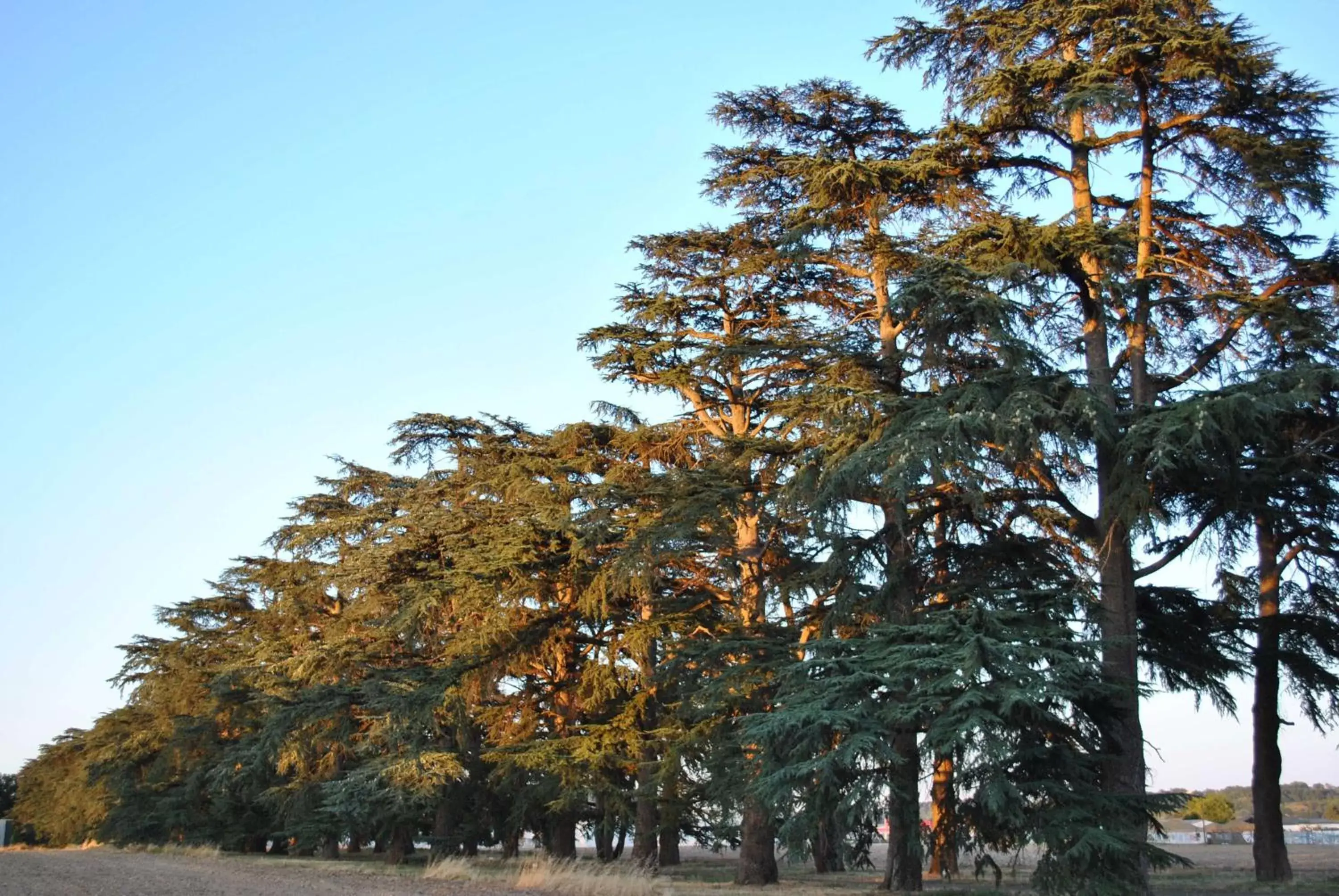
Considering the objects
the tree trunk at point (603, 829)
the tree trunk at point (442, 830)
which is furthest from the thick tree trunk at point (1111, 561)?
the tree trunk at point (442, 830)

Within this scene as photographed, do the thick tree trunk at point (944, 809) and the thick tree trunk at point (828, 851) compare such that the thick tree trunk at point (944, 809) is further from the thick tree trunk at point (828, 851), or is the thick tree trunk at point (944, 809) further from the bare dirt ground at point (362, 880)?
the thick tree trunk at point (828, 851)

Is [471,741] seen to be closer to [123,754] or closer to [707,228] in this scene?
[707,228]

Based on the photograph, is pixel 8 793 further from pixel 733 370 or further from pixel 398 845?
pixel 733 370

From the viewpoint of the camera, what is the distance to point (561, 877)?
18203 mm

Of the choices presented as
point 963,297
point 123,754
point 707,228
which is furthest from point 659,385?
point 123,754

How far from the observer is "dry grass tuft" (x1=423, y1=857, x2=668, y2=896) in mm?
16781

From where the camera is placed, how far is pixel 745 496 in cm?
2039

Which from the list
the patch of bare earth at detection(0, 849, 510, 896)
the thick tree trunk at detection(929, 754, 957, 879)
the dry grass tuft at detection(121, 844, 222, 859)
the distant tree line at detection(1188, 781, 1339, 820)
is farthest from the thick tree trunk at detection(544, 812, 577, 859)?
the distant tree line at detection(1188, 781, 1339, 820)

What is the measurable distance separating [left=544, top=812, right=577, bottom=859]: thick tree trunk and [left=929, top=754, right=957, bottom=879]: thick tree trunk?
562 inches

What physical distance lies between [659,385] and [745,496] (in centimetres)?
370

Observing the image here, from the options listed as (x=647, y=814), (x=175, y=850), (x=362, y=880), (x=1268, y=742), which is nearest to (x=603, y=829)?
(x=647, y=814)

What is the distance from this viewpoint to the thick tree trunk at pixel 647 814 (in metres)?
22.2

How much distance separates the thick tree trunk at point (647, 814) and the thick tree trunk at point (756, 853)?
2011 millimetres

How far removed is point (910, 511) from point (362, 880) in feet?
36.8
